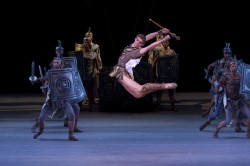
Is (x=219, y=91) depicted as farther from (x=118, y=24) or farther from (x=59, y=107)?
(x=118, y=24)

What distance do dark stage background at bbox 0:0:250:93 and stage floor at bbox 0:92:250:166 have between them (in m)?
3.49

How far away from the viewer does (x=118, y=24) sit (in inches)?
858

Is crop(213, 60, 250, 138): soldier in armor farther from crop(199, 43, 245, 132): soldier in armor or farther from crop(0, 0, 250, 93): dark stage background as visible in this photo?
crop(0, 0, 250, 93): dark stage background

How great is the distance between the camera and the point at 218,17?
2242 cm

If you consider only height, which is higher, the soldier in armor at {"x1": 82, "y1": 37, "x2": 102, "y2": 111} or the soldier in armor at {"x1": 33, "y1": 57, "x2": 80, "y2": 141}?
the soldier in armor at {"x1": 82, "y1": 37, "x2": 102, "y2": 111}

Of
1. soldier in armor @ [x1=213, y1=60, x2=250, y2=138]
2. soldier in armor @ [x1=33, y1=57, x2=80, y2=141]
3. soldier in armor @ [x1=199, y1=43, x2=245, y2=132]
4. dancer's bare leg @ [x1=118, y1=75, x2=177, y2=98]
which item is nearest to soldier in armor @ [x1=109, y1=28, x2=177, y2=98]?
dancer's bare leg @ [x1=118, y1=75, x2=177, y2=98]

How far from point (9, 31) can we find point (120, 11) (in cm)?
326

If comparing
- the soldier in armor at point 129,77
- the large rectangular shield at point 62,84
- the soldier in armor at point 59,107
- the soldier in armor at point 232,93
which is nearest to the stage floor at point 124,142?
the soldier in armor at point 59,107

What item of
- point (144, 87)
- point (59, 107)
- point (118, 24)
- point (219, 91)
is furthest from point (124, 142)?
point (118, 24)

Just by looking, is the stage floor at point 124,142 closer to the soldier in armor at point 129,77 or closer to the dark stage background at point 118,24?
the soldier in armor at point 129,77

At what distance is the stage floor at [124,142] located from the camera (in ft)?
38.7

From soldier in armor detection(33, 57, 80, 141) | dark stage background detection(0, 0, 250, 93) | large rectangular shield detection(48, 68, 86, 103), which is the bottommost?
soldier in armor detection(33, 57, 80, 141)

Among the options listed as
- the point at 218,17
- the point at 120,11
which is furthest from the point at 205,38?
the point at 120,11

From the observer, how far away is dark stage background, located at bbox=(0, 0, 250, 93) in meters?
22.2
